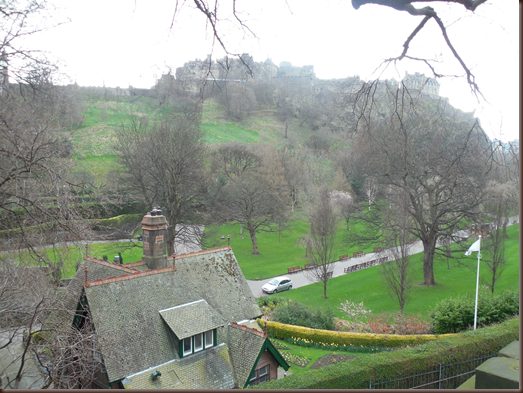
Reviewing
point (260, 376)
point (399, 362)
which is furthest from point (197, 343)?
point (399, 362)

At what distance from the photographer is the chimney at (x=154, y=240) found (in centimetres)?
1567

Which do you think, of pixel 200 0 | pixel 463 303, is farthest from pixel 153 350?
pixel 463 303

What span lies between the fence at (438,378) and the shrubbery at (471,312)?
7.72m

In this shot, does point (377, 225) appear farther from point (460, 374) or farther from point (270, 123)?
point (270, 123)

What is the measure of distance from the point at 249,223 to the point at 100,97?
61872mm

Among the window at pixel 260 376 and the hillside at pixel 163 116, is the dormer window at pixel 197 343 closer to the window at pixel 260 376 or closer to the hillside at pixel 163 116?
the window at pixel 260 376

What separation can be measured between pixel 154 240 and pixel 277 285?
12697 millimetres

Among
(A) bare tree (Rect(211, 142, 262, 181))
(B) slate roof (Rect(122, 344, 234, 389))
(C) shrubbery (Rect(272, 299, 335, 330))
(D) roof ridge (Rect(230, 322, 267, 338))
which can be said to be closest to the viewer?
(B) slate roof (Rect(122, 344, 234, 389))

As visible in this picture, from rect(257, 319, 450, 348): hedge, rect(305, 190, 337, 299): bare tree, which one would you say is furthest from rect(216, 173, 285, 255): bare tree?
rect(257, 319, 450, 348): hedge

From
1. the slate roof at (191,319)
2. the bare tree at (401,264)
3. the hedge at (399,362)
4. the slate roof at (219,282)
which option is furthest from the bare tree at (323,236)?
the hedge at (399,362)

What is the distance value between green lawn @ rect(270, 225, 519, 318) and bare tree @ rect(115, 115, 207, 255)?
30.9ft

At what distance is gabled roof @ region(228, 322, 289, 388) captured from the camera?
12027mm

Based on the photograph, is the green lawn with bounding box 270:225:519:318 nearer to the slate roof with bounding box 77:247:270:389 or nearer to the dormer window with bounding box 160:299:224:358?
the slate roof with bounding box 77:247:270:389

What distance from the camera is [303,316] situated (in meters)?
20.3
